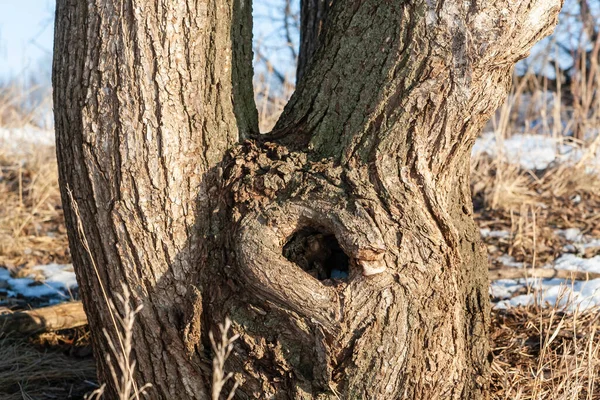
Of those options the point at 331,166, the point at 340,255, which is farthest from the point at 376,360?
the point at 331,166

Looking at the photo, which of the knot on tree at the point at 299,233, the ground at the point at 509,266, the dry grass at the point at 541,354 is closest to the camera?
the knot on tree at the point at 299,233

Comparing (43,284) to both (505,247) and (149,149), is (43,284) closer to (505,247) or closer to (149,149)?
(149,149)

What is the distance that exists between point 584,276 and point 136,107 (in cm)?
255

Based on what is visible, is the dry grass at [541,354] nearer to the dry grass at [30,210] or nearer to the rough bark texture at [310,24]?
the rough bark texture at [310,24]

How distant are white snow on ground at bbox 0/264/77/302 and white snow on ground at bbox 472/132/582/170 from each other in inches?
122

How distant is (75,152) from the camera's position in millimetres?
2152

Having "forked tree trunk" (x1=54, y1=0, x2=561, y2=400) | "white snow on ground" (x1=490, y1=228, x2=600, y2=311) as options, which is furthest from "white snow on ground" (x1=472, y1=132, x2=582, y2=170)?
"forked tree trunk" (x1=54, y1=0, x2=561, y2=400)

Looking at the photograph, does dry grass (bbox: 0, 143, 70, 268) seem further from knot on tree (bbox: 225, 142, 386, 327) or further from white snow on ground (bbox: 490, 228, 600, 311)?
white snow on ground (bbox: 490, 228, 600, 311)

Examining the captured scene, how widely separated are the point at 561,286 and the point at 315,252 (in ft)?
4.52

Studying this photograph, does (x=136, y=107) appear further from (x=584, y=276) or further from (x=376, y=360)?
(x=584, y=276)

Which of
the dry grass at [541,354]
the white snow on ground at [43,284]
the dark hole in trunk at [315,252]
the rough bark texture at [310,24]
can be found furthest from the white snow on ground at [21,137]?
the dry grass at [541,354]

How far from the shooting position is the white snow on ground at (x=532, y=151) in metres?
5.05

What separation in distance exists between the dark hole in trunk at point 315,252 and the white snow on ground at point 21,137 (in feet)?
14.9

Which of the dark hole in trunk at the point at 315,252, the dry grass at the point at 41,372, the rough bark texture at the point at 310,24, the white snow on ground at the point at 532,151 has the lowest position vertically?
the dry grass at the point at 41,372
